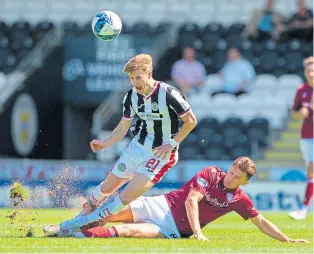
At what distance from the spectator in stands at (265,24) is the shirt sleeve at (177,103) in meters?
11.2

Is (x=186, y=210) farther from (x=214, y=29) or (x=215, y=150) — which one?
(x=214, y=29)

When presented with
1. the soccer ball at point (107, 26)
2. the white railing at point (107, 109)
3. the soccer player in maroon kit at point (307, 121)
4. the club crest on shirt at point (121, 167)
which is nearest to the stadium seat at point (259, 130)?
the white railing at point (107, 109)

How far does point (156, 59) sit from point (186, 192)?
10.8 meters

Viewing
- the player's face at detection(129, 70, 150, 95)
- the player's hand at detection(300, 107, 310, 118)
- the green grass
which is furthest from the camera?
the player's hand at detection(300, 107, 310, 118)

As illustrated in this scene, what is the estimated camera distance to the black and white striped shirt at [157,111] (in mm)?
9727

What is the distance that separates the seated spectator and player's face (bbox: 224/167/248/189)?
11505mm

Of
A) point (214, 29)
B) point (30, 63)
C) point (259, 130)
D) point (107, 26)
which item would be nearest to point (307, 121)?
point (107, 26)

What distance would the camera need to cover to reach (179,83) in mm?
19734

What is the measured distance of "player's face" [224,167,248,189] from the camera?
9.33 metres

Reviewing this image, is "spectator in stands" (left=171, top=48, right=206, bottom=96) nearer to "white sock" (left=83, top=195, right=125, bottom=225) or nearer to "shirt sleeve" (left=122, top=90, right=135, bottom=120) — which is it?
"shirt sleeve" (left=122, top=90, right=135, bottom=120)

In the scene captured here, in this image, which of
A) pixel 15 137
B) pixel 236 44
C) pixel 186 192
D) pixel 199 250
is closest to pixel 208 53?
pixel 236 44

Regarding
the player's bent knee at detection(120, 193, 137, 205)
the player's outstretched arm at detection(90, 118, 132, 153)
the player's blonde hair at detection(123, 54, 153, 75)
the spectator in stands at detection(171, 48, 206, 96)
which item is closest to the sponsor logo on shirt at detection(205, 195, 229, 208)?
the player's bent knee at detection(120, 193, 137, 205)

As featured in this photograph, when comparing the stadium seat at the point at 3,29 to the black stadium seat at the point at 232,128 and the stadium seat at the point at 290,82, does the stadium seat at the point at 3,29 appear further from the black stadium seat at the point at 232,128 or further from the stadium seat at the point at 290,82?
the stadium seat at the point at 290,82

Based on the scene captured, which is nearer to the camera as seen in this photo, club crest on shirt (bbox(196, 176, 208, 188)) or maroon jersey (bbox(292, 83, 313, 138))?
club crest on shirt (bbox(196, 176, 208, 188))
